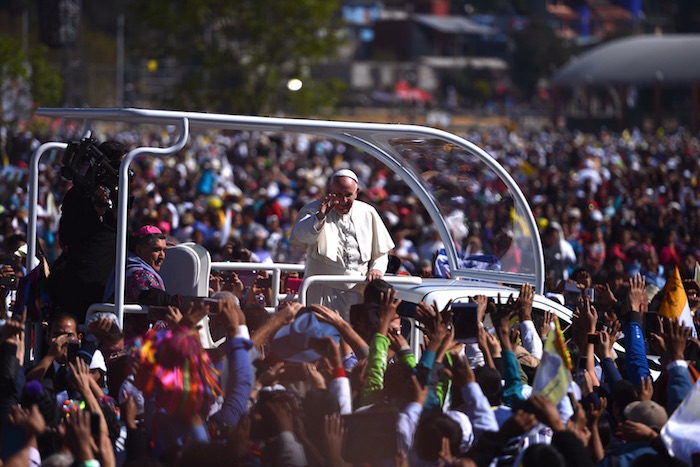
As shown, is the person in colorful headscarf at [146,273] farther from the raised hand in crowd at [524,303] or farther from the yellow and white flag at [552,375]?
the yellow and white flag at [552,375]

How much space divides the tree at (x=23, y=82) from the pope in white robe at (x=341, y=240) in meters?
29.6

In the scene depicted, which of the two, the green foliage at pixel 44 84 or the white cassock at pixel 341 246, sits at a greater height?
the green foliage at pixel 44 84

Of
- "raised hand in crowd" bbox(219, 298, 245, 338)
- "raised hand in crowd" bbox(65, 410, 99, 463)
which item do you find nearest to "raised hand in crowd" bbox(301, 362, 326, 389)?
"raised hand in crowd" bbox(219, 298, 245, 338)

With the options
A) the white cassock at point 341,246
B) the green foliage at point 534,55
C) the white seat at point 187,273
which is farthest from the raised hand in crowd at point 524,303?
the green foliage at point 534,55

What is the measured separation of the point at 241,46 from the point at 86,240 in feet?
148

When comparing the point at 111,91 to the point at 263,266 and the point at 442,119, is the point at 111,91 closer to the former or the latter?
the point at 442,119

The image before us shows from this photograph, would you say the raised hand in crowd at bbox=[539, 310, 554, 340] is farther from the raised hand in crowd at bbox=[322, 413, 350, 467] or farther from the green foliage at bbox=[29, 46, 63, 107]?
the green foliage at bbox=[29, 46, 63, 107]

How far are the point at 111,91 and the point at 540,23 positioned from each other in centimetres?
5492

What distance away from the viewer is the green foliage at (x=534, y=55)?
330 feet

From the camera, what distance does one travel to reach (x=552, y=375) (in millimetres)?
4938

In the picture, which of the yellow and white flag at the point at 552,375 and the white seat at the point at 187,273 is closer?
the yellow and white flag at the point at 552,375

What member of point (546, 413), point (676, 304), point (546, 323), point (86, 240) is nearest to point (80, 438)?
point (546, 413)

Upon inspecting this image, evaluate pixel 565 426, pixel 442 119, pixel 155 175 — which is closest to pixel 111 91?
pixel 442 119

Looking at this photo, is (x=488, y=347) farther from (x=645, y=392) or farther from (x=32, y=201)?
(x=32, y=201)
